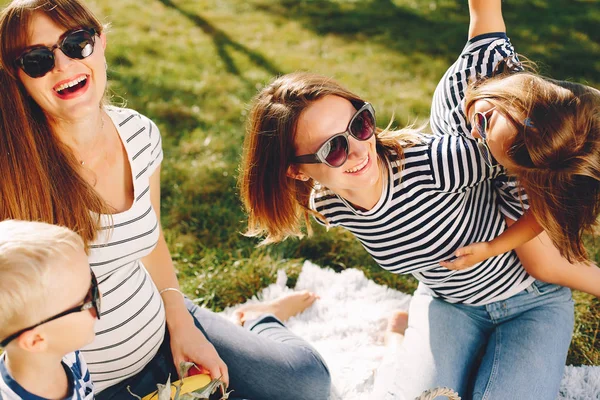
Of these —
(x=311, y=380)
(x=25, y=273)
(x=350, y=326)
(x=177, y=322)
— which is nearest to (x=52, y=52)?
(x=25, y=273)

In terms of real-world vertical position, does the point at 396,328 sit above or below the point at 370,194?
below

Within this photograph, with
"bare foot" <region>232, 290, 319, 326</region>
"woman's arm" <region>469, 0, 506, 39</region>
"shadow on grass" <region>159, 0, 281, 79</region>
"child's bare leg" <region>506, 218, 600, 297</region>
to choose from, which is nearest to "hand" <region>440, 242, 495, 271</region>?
"child's bare leg" <region>506, 218, 600, 297</region>

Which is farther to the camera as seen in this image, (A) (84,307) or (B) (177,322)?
(B) (177,322)

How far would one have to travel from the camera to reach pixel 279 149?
217cm

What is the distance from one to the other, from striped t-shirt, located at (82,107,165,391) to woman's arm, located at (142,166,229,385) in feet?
0.23

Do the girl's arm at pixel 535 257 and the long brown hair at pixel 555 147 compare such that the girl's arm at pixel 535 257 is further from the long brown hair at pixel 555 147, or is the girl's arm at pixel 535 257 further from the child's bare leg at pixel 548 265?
the long brown hair at pixel 555 147

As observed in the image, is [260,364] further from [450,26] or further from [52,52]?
[450,26]

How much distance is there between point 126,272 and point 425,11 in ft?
17.1

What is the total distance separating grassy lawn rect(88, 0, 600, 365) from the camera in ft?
11.0

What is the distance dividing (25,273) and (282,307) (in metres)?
1.74

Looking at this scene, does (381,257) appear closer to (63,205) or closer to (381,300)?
(381,300)

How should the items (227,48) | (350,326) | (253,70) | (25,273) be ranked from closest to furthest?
(25,273), (350,326), (253,70), (227,48)

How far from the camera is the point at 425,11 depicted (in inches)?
253

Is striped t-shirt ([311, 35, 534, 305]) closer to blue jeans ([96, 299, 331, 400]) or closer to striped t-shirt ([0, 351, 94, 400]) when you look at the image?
blue jeans ([96, 299, 331, 400])
